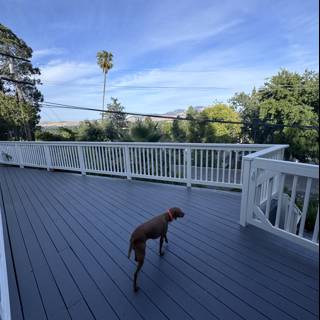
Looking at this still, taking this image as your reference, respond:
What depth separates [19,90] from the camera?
13.9m

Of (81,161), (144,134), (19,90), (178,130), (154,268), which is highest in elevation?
(19,90)

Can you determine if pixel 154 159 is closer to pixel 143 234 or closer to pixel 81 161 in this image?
pixel 81 161

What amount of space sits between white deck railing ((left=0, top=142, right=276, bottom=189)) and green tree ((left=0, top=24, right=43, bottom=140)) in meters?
9.41

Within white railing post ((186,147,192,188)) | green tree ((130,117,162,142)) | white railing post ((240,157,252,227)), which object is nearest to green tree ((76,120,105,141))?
green tree ((130,117,162,142))

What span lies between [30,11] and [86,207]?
510 cm

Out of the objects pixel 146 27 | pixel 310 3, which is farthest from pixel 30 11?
pixel 310 3

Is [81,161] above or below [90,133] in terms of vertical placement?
below

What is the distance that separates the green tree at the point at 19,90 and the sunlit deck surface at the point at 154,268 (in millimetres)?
13022

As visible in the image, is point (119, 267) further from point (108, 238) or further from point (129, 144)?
point (129, 144)

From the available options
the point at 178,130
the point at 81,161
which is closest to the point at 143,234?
the point at 81,161

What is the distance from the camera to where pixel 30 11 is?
5145mm

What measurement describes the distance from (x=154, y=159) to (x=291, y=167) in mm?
2753

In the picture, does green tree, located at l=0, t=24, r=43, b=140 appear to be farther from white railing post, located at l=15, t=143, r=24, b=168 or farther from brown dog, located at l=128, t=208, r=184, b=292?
brown dog, located at l=128, t=208, r=184, b=292

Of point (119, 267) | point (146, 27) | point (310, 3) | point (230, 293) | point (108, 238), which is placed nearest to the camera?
point (310, 3)
